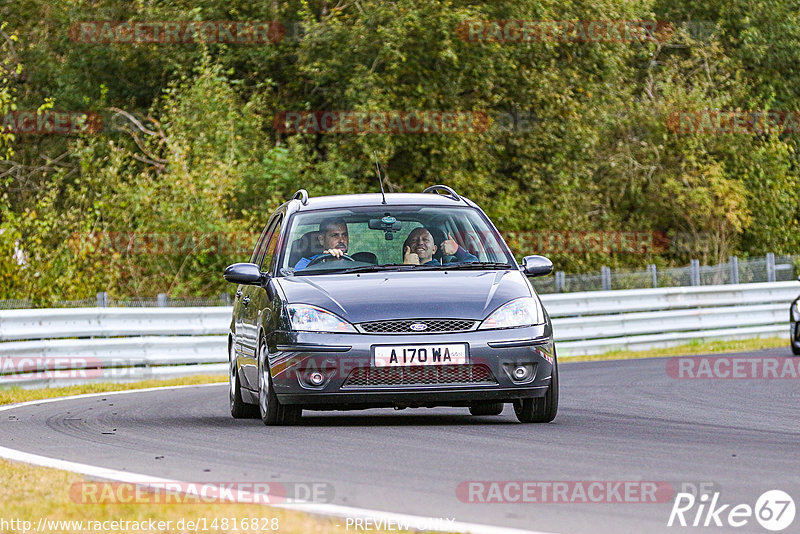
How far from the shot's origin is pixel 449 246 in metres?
10.6

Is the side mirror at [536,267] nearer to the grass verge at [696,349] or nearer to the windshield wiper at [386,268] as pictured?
the windshield wiper at [386,268]

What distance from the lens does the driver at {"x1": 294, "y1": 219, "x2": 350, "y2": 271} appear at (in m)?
10.4

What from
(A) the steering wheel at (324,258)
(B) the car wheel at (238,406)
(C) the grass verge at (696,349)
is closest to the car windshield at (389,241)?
(A) the steering wheel at (324,258)

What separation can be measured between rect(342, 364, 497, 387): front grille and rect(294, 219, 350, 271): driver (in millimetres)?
1335

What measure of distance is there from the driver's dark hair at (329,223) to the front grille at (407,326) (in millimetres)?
1491

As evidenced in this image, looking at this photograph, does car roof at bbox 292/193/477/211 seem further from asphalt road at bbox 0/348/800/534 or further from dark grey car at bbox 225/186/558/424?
asphalt road at bbox 0/348/800/534

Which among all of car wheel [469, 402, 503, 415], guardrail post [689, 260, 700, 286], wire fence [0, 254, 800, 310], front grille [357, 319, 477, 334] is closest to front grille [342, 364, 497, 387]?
front grille [357, 319, 477, 334]

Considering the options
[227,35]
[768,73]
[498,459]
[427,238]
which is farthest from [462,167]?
[498,459]

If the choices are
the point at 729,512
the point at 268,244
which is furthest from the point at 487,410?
the point at 729,512

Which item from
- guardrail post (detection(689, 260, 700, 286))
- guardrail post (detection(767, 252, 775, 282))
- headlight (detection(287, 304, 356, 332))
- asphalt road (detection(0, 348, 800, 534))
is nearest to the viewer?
asphalt road (detection(0, 348, 800, 534))

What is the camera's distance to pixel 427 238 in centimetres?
1056

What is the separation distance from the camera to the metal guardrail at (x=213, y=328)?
16281mm

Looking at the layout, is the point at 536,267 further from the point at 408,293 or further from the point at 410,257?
the point at 408,293

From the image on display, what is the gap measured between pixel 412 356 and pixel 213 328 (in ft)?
33.6
